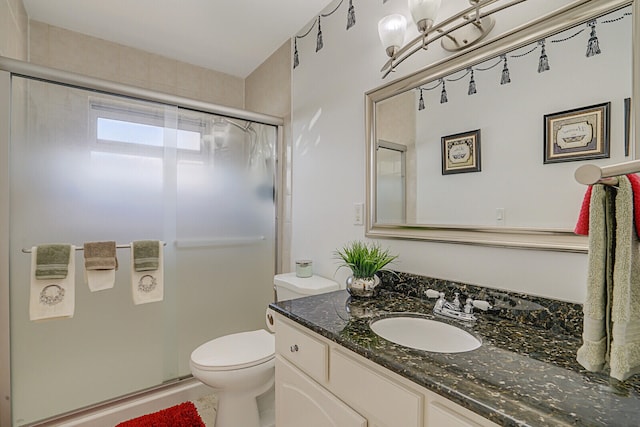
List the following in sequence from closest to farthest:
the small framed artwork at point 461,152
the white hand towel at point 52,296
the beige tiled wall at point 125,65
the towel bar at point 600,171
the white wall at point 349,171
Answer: the towel bar at point 600,171, the white wall at point 349,171, the small framed artwork at point 461,152, the white hand towel at point 52,296, the beige tiled wall at point 125,65

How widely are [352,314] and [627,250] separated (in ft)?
2.69

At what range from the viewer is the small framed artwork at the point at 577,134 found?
93cm

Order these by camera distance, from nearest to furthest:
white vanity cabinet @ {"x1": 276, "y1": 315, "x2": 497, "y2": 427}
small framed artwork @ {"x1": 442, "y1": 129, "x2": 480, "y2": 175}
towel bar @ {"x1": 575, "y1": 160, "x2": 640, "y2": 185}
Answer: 1. towel bar @ {"x1": 575, "y1": 160, "x2": 640, "y2": 185}
2. white vanity cabinet @ {"x1": 276, "y1": 315, "x2": 497, "y2": 427}
3. small framed artwork @ {"x1": 442, "y1": 129, "x2": 480, "y2": 175}

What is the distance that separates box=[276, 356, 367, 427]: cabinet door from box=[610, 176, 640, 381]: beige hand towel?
624 mm

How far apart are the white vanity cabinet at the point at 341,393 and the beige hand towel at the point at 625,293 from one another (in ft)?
0.83

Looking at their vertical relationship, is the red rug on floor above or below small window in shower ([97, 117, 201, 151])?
below

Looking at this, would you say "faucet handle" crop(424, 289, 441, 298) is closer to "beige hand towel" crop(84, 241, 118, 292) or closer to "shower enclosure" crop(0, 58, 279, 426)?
"shower enclosure" crop(0, 58, 279, 426)

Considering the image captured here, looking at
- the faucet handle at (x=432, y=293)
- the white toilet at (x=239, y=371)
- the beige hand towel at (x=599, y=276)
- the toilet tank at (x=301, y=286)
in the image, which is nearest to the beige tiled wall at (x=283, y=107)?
the toilet tank at (x=301, y=286)

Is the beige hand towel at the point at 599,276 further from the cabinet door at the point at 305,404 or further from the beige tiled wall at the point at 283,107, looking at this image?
the beige tiled wall at the point at 283,107

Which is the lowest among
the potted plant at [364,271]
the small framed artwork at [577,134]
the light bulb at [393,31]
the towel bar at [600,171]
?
the potted plant at [364,271]

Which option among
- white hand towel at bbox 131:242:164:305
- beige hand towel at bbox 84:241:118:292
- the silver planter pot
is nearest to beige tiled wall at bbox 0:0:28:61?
beige hand towel at bbox 84:241:118:292

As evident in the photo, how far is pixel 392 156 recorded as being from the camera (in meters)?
1.54

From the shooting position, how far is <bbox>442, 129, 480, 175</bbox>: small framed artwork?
1231mm

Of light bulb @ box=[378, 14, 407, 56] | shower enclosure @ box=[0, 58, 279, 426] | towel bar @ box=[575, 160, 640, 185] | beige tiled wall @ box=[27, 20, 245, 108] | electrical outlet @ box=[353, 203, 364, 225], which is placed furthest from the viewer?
beige tiled wall @ box=[27, 20, 245, 108]
